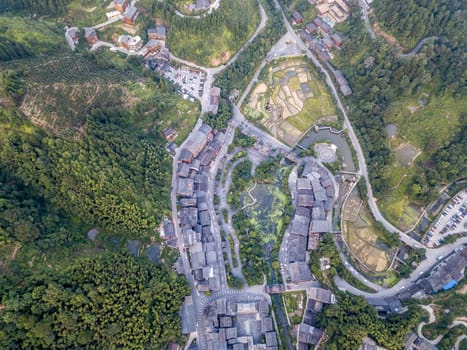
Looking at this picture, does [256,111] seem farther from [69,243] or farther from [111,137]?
[69,243]

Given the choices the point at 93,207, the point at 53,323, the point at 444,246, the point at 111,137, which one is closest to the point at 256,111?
the point at 111,137

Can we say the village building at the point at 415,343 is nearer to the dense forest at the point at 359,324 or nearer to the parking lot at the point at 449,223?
the dense forest at the point at 359,324

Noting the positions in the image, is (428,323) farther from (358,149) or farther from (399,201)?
(358,149)

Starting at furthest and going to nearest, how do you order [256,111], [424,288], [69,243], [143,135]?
[256,111] → [143,135] → [424,288] → [69,243]

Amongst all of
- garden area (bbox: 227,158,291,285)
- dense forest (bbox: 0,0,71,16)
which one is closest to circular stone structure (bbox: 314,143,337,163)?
garden area (bbox: 227,158,291,285)

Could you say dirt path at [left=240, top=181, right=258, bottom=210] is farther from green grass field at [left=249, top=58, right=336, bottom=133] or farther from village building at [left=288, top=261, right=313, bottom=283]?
green grass field at [left=249, top=58, right=336, bottom=133]

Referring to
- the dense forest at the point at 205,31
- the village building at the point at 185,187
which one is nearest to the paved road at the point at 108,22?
the dense forest at the point at 205,31

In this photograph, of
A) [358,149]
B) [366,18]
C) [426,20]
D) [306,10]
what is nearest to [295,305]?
[358,149]
